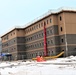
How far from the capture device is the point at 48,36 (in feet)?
197

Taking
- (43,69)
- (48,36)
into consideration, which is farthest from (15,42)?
(43,69)

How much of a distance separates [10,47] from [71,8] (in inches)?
1629

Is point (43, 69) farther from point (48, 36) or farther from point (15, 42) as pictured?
point (15, 42)

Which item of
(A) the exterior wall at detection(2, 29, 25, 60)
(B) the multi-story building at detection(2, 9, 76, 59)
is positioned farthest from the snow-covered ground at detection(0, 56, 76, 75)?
(A) the exterior wall at detection(2, 29, 25, 60)

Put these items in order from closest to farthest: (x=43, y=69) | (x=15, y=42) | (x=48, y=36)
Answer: (x=43, y=69) → (x=48, y=36) → (x=15, y=42)

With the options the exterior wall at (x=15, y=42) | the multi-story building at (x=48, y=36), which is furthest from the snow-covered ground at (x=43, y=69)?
the exterior wall at (x=15, y=42)

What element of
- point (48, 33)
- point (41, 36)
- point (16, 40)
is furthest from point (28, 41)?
point (48, 33)

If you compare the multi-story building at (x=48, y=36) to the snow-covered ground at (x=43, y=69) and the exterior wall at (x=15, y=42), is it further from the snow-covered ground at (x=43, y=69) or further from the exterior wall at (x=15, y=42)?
the snow-covered ground at (x=43, y=69)

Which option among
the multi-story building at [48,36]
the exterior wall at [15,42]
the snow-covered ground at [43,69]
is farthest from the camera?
the exterior wall at [15,42]

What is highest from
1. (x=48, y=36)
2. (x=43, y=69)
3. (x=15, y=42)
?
(x=48, y=36)

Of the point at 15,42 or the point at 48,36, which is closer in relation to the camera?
the point at 48,36

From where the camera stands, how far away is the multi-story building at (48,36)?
176ft

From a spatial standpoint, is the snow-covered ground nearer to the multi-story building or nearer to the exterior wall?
the multi-story building

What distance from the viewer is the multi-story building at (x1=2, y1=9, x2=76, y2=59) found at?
53.8m
